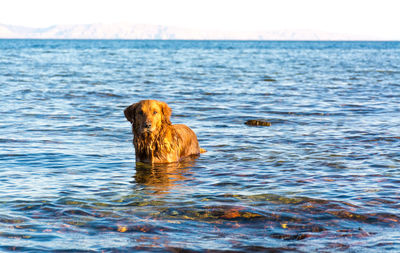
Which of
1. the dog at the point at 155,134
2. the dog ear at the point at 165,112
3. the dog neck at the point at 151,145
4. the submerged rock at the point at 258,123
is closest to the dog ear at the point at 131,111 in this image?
the dog at the point at 155,134

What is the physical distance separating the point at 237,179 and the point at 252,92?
68.8 feet

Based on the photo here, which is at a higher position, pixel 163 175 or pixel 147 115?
pixel 147 115

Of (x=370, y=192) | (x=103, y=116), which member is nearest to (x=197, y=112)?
(x=103, y=116)

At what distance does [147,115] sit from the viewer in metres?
12.0

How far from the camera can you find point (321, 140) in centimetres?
1602

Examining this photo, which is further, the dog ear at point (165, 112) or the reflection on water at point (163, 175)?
the dog ear at point (165, 112)

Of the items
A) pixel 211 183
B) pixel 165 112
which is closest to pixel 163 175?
pixel 211 183

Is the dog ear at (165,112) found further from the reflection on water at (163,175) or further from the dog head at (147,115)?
the reflection on water at (163,175)

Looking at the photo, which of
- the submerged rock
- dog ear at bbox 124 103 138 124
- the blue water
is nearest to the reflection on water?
the blue water

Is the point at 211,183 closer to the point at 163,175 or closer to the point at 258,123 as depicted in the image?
the point at 163,175

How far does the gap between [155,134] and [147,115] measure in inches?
26.7

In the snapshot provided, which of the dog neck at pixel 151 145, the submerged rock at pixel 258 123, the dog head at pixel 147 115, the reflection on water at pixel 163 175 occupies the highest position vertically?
the dog head at pixel 147 115

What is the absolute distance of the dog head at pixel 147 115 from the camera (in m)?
12.0

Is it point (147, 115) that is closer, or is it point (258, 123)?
point (147, 115)
